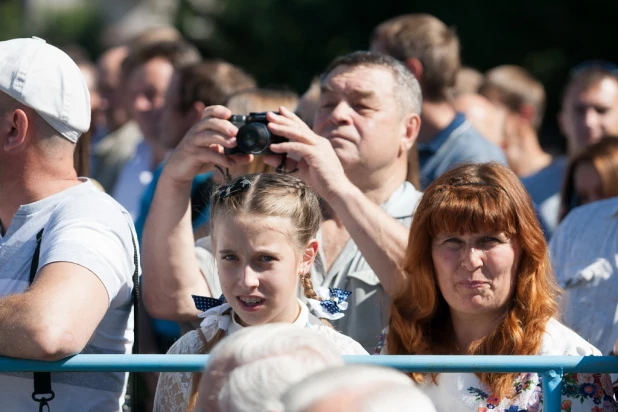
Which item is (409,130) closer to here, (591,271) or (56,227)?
(591,271)

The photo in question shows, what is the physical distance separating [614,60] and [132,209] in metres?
8.09

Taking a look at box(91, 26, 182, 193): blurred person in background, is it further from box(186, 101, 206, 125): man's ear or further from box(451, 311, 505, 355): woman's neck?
box(451, 311, 505, 355): woman's neck

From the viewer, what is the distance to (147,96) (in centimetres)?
612

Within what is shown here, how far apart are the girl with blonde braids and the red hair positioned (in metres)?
0.29

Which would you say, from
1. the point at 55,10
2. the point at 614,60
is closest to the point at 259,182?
the point at 614,60

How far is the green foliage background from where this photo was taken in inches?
487

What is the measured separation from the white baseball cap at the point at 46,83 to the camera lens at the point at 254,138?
0.53 m

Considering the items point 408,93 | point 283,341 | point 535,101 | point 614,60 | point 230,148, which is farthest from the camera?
point 614,60

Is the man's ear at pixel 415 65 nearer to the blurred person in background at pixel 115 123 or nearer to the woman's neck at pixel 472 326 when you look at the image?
the blurred person in background at pixel 115 123

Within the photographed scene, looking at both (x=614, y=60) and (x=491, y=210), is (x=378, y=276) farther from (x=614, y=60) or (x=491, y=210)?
(x=614, y=60)

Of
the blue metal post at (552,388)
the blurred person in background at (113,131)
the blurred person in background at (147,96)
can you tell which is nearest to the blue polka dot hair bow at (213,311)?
the blue metal post at (552,388)

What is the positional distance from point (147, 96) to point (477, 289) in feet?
11.4

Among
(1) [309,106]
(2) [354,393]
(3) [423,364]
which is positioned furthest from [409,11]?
(2) [354,393]

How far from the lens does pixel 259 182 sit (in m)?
3.09
